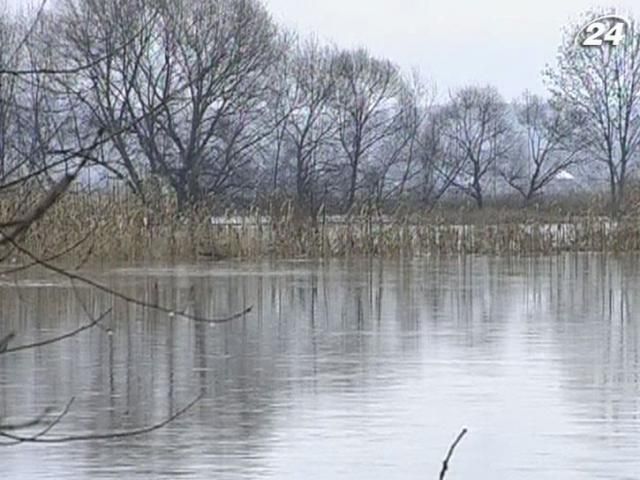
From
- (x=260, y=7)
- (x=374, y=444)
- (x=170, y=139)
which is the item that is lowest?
(x=374, y=444)

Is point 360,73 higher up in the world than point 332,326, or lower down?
higher up

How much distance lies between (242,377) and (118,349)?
8.37ft

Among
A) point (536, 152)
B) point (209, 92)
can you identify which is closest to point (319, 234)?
point (209, 92)

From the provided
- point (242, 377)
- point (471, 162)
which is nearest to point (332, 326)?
point (242, 377)

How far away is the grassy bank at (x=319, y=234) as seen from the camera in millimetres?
32250

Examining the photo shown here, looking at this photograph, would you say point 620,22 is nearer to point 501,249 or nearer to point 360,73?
point 360,73

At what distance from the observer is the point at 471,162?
76812 millimetres

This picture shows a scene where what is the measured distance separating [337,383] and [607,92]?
51.1 metres

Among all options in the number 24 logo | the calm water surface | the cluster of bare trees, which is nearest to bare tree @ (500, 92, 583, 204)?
the cluster of bare trees

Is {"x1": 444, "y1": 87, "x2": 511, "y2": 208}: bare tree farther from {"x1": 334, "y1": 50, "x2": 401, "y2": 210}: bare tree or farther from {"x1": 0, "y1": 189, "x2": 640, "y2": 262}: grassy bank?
{"x1": 0, "y1": 189, "x2": 640, "y2": 262}: grassy bank

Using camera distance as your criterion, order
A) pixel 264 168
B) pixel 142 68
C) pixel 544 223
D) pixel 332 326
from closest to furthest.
Answer: 1. pixel 332 326
2. pixel 544 223
3. pixel 142 68
4. pixel 264 168

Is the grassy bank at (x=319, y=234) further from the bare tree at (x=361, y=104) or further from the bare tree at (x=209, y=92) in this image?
the bare tree at (x=361, y=104)

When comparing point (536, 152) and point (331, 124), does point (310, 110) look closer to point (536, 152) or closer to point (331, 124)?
point (331, 124)

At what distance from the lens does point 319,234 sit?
35.0 m
